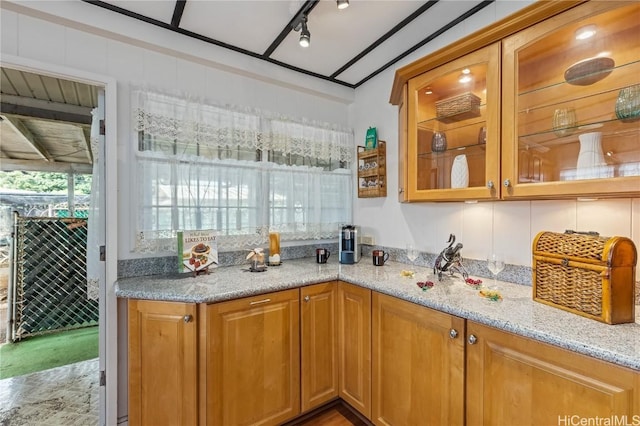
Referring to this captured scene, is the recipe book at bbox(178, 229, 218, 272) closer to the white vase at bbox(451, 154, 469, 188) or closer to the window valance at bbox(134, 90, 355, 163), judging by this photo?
the window valance at bbox(134, 90, 355, 163)

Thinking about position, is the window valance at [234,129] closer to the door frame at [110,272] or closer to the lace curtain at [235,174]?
the lace curtain at [235,174]

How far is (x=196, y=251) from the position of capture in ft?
5.60

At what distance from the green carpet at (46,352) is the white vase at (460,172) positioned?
11.2 ft

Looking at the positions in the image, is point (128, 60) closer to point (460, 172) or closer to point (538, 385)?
point (460, 172)

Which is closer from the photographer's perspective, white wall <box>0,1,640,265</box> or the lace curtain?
white wall <box>0,1,640,265</box>

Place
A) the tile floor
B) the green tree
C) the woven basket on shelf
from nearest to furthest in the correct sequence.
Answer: the woven basket on shelf, the tile floor, the green tree

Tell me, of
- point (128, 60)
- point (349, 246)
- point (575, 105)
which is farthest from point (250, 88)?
point (575, 105)

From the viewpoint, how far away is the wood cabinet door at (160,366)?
4.57 ft

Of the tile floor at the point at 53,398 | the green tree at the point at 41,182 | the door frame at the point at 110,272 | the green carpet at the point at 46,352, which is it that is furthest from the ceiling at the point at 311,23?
the green tree at the point at 41,182

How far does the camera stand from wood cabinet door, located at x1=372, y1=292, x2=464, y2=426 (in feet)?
3.91

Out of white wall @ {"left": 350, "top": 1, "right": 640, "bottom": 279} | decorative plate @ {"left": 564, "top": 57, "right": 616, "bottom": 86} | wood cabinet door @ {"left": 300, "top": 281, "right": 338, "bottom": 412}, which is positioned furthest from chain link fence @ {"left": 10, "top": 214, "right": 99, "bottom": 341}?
decorative plate @ {"left": 564, "top": 57, "right": 616, "bottom": 86}

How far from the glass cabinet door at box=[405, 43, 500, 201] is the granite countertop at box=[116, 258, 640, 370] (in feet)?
1.61

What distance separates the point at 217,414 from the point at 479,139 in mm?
1907

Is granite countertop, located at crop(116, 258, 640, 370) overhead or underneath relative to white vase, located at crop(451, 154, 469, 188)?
underneath
